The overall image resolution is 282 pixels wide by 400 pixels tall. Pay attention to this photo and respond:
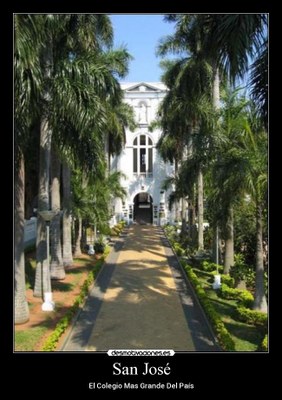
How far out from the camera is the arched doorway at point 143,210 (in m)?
54.0

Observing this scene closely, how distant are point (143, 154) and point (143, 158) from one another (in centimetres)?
43

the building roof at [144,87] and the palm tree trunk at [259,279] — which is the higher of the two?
the building roof at [144,87]

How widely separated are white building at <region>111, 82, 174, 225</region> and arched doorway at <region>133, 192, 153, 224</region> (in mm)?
2211

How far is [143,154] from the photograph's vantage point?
50688 millimetres

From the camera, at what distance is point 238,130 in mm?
14766

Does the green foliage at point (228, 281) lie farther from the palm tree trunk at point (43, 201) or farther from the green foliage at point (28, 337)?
the green foliage at point (28, 337)

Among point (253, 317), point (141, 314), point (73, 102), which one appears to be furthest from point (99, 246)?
point (73, 102)

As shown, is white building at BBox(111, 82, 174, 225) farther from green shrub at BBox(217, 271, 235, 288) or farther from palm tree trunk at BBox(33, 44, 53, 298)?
palm tree trunk at BBox(33, 44, 53, 298)

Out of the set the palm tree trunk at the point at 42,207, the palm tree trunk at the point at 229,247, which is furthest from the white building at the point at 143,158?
the palm tree trunk at the point at 42,207

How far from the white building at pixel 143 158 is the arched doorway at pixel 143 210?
2211 millimetres

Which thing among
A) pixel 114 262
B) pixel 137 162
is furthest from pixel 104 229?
pixel 137 162

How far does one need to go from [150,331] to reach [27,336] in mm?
2774

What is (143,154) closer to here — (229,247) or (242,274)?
(229,247)
